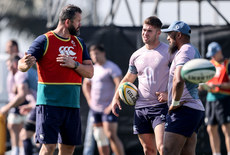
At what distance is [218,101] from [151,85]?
398 centimetres

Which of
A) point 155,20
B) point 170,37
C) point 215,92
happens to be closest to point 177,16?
point 215,92

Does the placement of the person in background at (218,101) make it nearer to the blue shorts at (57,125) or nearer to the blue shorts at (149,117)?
the blue shorts at (149,117)

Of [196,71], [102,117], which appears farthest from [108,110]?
[196,71]

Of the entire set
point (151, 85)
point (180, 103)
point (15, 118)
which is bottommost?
point (15, 118)

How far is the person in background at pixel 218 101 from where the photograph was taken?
10492mm

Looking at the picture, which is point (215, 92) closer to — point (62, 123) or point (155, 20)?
point (155, 20)

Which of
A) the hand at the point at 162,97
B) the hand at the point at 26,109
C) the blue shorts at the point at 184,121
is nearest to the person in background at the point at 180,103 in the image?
the blue shorts at the point at 184,121

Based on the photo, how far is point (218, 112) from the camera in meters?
10.7

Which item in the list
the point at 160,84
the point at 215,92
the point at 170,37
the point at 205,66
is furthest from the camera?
the point at 215,92

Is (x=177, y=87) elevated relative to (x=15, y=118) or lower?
elevated

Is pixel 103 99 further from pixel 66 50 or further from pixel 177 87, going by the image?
pixel 177 87

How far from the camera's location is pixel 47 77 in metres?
6.52

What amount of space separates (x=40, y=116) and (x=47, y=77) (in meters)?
0.48

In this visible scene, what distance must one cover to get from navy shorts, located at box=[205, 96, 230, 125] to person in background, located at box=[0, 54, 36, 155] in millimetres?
3529
